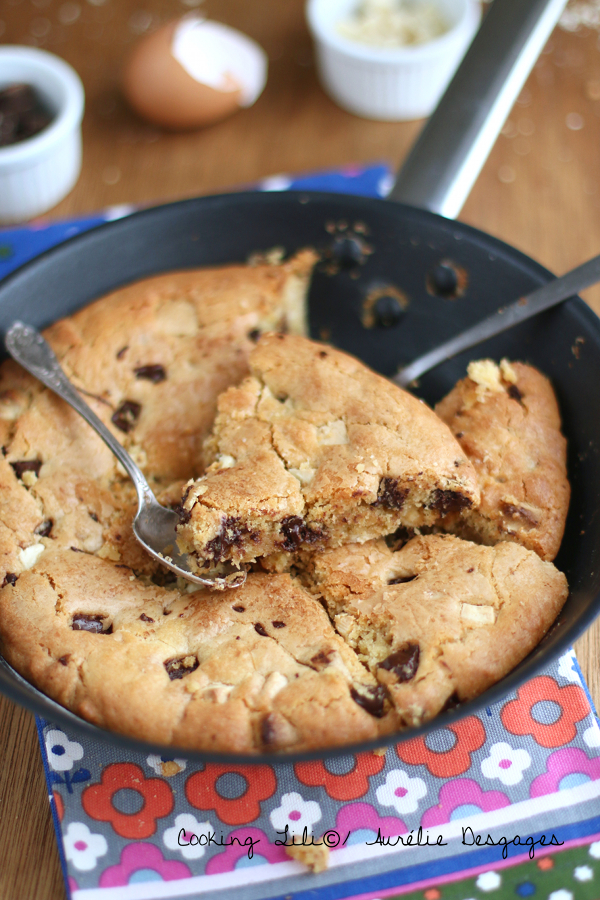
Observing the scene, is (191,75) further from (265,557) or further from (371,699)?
(371,699)

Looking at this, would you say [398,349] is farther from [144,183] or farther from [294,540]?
[144,183]

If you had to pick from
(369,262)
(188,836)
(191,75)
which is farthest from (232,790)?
(191,75)

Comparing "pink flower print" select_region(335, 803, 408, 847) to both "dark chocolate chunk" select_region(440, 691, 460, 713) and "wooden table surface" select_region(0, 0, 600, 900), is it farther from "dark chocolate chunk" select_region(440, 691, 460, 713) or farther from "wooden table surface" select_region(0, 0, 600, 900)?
"wooden table surface" select_region(0, 0, 600, 900)

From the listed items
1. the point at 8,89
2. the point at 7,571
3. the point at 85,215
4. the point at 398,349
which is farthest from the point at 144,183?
the point at 7,571

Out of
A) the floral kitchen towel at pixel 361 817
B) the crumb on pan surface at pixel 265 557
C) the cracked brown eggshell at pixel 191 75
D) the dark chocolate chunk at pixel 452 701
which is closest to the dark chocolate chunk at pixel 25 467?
the crumb on pan surface at pixel 265 557

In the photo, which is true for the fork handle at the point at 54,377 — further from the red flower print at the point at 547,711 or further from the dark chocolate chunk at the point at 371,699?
the red flower print at the point at 547,711

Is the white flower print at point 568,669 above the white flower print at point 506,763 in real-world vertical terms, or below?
above

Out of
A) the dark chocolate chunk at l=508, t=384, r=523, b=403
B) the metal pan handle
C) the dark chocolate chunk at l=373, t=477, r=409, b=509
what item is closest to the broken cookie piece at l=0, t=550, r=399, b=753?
the dark chocolate chunk at l=373, t=477, r=409, b=509
